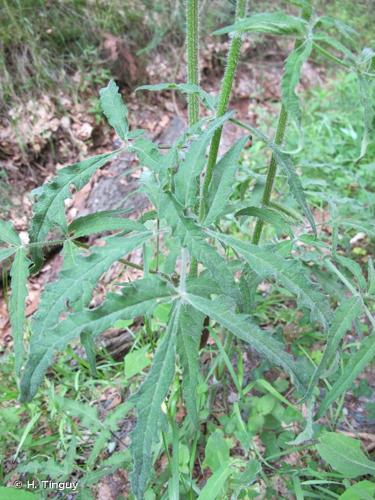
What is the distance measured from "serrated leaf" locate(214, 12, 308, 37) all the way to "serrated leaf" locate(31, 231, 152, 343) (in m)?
0.57

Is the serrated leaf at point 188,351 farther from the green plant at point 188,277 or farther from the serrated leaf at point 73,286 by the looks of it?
the serrated leaf at point 73,286

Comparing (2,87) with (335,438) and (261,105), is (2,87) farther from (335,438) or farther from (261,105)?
(335,438)

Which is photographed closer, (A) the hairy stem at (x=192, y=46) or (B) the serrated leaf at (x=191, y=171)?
(B) the serrated leaf at (x=191, y=171)

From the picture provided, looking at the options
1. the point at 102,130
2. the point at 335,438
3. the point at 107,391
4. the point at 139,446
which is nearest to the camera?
the point at 139,446

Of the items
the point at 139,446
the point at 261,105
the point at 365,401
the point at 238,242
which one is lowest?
the point at 365,401

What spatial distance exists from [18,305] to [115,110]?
60 centimetres

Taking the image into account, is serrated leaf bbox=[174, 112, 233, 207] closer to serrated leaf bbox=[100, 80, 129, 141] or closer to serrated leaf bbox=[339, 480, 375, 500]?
serrated leaf bbox=[100, 80, 129, 141]

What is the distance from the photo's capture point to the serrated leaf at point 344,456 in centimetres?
121

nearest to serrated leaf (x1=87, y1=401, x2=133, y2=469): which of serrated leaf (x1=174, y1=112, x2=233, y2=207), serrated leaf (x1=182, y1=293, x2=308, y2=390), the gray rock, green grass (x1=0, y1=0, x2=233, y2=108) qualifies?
serrated leaf (x1=182, y1=293, x2=308, y2=390)

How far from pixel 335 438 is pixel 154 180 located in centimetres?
101

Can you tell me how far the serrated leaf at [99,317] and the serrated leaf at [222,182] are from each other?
0.22 metres

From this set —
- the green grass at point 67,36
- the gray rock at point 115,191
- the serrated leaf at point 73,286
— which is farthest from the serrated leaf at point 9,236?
the green grass at point 67,36

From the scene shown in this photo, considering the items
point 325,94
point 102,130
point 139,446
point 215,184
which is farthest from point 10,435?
point 325,94

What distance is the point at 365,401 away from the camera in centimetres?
179
